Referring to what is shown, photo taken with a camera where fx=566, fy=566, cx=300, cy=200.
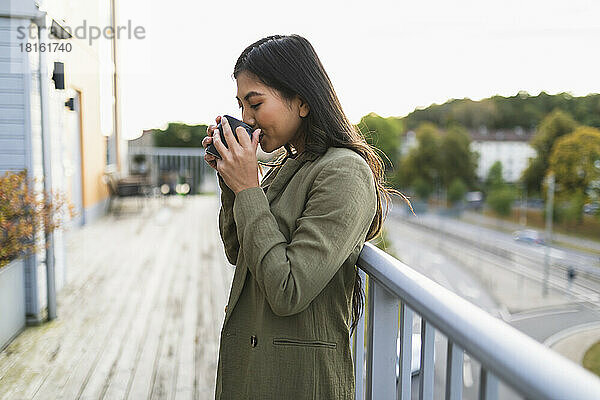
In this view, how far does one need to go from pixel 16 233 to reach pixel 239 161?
8.56 ft

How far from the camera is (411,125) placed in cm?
5406

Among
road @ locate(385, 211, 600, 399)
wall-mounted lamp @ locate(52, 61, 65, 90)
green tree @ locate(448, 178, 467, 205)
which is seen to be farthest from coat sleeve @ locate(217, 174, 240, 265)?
green tree @ locate(448, 178, 467, 205)

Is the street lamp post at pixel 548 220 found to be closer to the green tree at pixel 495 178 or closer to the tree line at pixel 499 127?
the tree line at pixel 499 127

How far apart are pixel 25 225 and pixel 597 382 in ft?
10.6

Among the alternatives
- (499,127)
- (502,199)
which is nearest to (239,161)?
(502,199)

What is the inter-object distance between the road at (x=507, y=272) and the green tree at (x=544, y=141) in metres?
5.54

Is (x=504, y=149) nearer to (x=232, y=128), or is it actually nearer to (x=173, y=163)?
(x=173, y=163)

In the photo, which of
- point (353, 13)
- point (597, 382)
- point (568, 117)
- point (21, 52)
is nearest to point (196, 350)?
point (21, 52)

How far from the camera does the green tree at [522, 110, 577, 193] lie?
39.9 m

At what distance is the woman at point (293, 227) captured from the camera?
0.94m

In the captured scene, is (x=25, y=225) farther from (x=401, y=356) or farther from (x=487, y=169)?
(x=487, y=169)

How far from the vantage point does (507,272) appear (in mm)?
45094

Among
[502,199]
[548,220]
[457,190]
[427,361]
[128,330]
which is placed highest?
[427,361]

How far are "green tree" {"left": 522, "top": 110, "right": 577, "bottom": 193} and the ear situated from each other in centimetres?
4254
